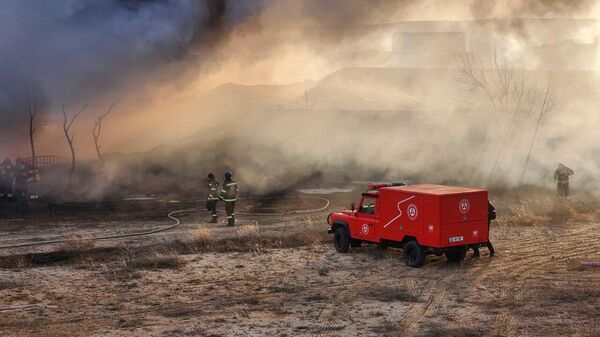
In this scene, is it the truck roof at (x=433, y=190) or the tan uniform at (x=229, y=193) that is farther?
the tan uniform at (x=229, y=193)

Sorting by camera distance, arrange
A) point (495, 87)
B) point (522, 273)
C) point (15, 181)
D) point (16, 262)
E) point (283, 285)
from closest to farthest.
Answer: point (283, 285), point (522, 273), point (16, 262), point (15, 181), point (495, 87)

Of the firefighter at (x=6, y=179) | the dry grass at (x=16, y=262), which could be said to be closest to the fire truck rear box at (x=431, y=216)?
the dry grass at (x=16, y=262)

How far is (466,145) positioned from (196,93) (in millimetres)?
13441

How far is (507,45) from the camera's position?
1726 inches

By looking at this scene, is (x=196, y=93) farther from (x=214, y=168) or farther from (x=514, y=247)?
(x=514, y=247)

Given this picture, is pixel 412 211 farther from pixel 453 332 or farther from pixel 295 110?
pixel 295 110

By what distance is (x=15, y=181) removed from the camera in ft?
87.9

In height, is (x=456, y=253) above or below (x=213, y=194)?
below

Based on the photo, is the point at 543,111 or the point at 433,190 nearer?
the point at 433,190

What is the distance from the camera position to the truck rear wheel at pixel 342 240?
59.5ft

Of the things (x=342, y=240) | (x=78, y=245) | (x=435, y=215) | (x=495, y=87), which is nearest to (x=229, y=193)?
(x=342, y=240)

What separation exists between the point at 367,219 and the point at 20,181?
48.9 ft

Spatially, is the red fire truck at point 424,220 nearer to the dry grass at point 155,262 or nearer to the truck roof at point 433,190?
the truck roof at point 433,190

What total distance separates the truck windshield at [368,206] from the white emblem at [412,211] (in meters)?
1.33
